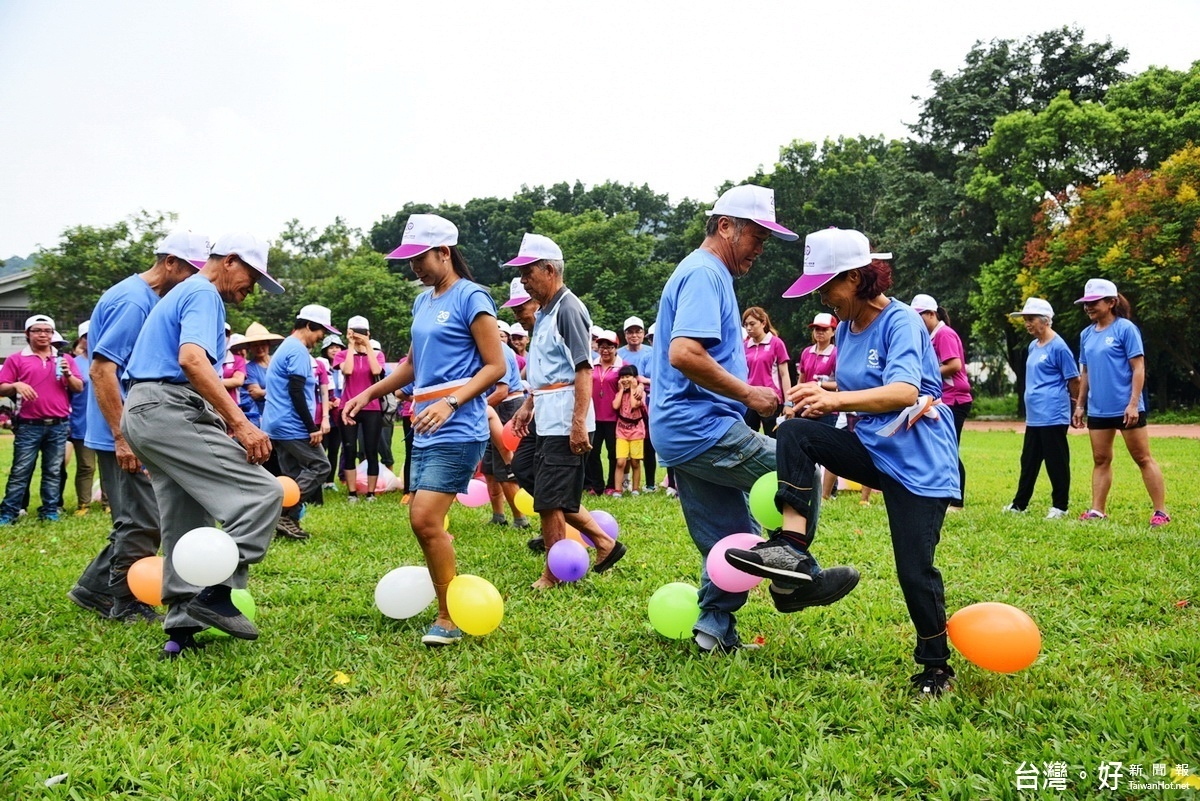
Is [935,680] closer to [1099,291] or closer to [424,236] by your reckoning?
[424,236]

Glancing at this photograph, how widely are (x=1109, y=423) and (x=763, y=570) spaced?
6054 mm

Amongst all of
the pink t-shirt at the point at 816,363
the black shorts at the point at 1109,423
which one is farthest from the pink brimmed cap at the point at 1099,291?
the pink t-shirt at the point at 816,363

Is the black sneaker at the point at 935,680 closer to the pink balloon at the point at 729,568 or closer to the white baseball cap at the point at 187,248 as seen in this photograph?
the pink balloon at the point at 729,568

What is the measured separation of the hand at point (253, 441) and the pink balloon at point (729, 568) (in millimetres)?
2196

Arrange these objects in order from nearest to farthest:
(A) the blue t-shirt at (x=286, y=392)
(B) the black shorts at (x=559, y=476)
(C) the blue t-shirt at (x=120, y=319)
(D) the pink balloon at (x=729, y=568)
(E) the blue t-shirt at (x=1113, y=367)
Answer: (D) the pink balloon at (x=729, y=568) < (C) the blue t-shirt at (x=120, y=319) < (B) the black shorts at (x=559, y=476) < (E) the blue t-shirt at (x=1113, y=367) < (A) the blue t-shirt at (x=286, y=392)

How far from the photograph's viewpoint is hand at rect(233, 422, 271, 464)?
13.1ft

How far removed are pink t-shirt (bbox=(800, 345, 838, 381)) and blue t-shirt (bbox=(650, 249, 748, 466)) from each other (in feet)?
17.5

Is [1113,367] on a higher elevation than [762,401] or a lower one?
lower

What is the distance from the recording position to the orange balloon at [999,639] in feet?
10.9

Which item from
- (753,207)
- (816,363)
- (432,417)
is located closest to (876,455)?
(753,207)

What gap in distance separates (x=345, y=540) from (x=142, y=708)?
399 centimetres

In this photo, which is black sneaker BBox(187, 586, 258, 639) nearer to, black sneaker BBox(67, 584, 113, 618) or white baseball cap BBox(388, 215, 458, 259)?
black sneaker BBox(67, 584, 113, 618)

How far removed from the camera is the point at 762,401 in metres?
3.50

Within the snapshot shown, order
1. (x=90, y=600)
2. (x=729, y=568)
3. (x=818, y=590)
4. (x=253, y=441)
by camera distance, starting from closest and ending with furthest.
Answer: (x=818, y=590)
(x=729, y=568)
(x=253, y=441)
(x=90, y=600)
